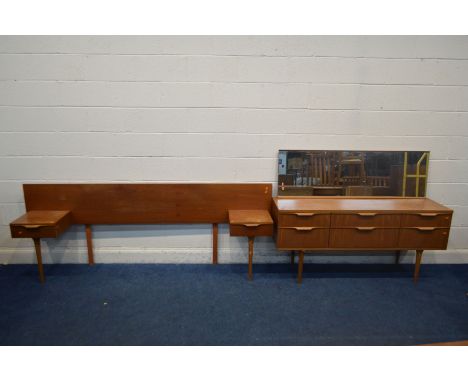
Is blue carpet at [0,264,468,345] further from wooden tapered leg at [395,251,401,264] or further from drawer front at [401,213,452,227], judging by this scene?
drawer front at [401,213,452,227]

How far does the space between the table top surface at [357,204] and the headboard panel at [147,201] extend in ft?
0.96

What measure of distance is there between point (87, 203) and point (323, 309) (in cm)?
208

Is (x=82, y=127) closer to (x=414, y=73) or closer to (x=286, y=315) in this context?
(x=286, y=315)

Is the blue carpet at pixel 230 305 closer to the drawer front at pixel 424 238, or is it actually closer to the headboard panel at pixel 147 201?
the drawer front at pixel 424 238

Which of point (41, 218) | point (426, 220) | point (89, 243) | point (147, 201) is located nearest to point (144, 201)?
point (147, 201)

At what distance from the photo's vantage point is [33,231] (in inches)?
102

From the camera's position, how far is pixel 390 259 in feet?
10.2

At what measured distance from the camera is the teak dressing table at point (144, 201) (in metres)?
2.85

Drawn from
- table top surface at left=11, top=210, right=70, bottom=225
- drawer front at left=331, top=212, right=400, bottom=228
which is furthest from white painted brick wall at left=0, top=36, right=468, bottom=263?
drawer front at left=331, top=212, right=400, bottom=228

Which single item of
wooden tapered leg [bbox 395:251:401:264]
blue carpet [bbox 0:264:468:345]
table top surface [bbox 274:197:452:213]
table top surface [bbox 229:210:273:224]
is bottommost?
blue carpet [bbox 0:264:468:345]

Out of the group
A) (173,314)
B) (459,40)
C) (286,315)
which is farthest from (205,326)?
(459,40)

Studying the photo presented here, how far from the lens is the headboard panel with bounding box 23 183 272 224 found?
9.36 feet

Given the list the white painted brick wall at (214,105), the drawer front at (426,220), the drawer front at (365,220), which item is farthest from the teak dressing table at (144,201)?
the drawer front at (426,220)

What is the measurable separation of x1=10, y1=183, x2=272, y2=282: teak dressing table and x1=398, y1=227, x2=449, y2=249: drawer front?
111cm
